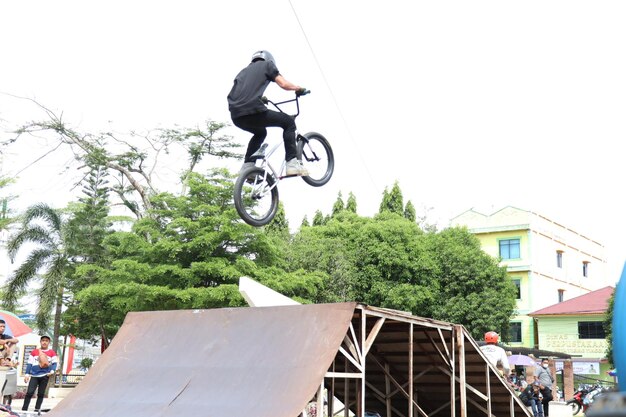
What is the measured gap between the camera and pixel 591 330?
131ft

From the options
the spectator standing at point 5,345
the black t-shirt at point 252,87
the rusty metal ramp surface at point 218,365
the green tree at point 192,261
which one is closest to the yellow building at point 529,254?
the green tree at point 192,261

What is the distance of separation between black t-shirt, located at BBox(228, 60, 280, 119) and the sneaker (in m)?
0.93

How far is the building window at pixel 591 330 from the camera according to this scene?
39625 millimetres

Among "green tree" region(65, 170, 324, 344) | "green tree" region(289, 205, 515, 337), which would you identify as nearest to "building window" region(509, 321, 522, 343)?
"green tree" region(289, 205, 515, 337)

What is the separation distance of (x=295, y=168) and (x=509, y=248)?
133ft

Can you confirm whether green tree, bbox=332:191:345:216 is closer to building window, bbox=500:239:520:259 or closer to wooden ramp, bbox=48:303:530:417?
building window, bbox=500:239:520:259

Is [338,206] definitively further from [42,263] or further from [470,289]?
[42,263]

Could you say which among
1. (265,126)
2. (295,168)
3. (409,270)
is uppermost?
(409,270)

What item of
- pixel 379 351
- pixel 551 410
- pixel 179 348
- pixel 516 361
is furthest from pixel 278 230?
pixel 179 348

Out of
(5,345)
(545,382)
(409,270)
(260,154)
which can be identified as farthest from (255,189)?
(409,270)

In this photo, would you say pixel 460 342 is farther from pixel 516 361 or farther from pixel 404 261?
pixel 404 261

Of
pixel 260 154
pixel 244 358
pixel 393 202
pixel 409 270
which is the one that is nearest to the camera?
pixel 260 154

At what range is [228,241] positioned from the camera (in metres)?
24.4

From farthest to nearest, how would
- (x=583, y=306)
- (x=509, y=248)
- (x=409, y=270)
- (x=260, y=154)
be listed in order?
1. (x=509, y=248)
2. (x=583, y=306)
3. (x=409, y=270)
4. (x=260, y=154)
